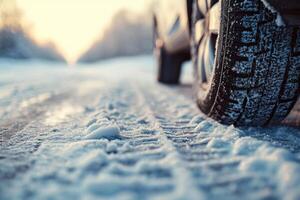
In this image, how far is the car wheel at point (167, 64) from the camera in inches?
167

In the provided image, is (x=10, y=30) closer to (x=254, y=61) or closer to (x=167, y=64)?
(x=167, y=64)

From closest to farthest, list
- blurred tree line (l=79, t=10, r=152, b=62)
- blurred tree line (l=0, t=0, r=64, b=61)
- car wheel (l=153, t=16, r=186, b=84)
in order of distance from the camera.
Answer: car wheel (l=153, t=16, r=186, b=84) → blurred tree line (l=0, t=0, r=64, b=61) → blurred tree line (l=79, t=10, r=152, b=62)

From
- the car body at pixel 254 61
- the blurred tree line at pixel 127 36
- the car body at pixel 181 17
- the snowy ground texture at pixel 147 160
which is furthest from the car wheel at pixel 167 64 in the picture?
the blurred tree line at pixel 127 36

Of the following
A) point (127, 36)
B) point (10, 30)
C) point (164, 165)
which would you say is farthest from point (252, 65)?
point (127, 36)

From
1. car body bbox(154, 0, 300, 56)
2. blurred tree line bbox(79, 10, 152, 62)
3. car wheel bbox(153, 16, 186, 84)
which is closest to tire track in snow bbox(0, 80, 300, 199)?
car body bbox(154, 0, 300, 56)

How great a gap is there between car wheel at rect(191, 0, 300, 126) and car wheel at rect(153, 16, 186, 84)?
8.50 ft

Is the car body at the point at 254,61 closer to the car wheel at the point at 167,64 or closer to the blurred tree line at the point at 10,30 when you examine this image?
Answer: the car wheel at the point at 167,64

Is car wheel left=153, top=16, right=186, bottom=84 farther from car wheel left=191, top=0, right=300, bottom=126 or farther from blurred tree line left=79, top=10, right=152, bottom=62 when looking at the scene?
blurred tree line left=79, top=10, right=152, bottom=62

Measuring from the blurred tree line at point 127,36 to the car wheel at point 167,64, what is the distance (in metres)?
32.6

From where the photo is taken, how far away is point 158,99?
292 centimetres

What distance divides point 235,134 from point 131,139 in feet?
1.50

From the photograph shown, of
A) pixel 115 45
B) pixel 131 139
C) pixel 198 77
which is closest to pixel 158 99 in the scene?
pixel 198 77

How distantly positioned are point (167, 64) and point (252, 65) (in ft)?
9.85

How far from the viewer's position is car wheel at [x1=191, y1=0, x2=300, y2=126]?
1.36 metres
